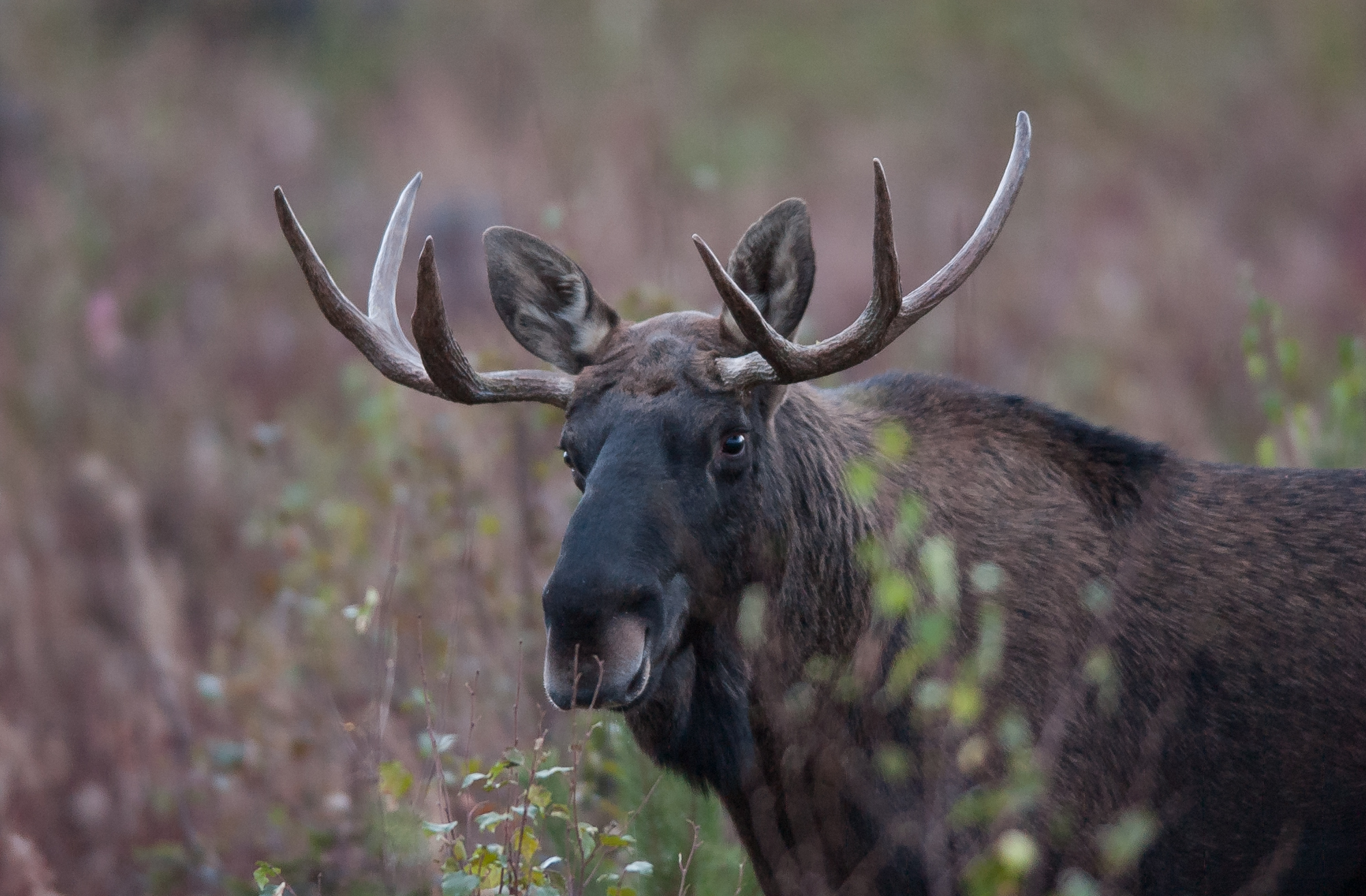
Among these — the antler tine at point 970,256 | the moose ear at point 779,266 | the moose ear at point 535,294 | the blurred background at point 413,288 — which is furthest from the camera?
the blurred background at point 413,288

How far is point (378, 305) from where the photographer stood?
13.2 ft

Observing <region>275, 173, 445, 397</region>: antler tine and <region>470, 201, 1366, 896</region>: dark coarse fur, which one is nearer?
<region>470, 201, 1366, 896</region>: dark coarse fur

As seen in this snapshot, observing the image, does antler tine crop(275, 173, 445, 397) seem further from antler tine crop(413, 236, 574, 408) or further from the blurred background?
the blurred background

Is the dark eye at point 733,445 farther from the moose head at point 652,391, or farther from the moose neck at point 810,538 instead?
the moose neck at point 810,538

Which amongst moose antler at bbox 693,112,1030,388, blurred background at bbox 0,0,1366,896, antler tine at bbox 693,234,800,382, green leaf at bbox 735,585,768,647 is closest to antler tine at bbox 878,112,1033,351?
moose antler at bbox 693,112,1030,388

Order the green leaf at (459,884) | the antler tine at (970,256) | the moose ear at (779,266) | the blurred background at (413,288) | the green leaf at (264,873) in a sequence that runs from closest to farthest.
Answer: the green leaf at (459,884), the green leaf at (264,873), the antler tine at (970,256), the moose ear at (779,266), the blurred background at (413,288)

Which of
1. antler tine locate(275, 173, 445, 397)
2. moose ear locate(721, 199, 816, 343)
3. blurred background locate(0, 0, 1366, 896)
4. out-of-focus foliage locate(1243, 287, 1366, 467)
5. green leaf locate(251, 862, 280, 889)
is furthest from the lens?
blurred background locate(0, 0, 1366, 896)

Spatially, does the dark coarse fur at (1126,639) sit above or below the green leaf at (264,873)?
above

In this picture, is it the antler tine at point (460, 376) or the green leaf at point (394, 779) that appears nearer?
the antler tine at point (460, 376)

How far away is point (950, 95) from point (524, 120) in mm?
4269

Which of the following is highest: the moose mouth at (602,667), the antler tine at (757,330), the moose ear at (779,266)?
the moose ear at (779,266)

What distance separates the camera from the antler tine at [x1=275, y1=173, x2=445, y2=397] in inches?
141

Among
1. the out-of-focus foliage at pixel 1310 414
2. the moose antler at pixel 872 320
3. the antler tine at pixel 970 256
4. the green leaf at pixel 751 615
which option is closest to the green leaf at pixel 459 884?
the green leaf at pixel 751 615

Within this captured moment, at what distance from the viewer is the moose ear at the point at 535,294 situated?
13.0 feet
